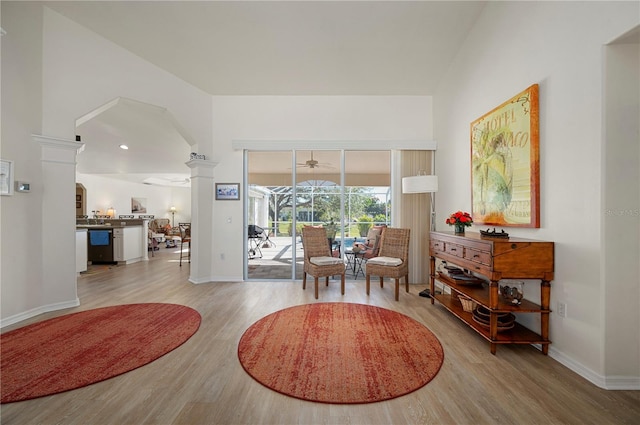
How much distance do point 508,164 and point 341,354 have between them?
2460mm

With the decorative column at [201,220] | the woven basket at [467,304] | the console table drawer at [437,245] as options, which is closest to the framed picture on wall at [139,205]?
the decorative column at [201,220]

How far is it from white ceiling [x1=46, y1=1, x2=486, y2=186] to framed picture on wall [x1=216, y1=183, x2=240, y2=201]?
163 cm

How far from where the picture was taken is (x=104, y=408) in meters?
1.57

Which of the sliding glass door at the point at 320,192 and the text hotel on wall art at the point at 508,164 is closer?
the text hotel on wall art at the point at 508,164

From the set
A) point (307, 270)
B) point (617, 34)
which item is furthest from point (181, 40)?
point (617, 34)

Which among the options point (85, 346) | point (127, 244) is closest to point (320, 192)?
point (85, 346)

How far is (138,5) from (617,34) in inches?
172

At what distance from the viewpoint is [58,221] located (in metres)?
3.12

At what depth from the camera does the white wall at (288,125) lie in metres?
4.55

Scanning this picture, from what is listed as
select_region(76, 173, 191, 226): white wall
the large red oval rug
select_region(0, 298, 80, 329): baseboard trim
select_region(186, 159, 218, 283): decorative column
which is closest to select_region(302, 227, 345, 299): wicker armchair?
the large red oval rug

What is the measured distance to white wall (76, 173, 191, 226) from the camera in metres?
10.2

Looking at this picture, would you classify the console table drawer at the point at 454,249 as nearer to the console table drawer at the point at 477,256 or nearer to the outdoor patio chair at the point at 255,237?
the console table drawer at the point at 477,256

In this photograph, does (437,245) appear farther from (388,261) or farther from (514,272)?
(514,272)

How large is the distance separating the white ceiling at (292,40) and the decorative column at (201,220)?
1.21 meters
